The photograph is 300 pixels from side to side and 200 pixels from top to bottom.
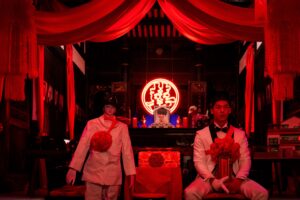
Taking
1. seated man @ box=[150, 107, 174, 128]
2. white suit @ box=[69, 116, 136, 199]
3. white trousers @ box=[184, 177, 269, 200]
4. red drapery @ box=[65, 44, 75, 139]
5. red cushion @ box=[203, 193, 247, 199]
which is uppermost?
red drapery @ box=[65, 44, 75, 139]

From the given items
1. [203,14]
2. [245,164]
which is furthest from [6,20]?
[245,164]

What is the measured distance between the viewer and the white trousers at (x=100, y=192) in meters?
4.72

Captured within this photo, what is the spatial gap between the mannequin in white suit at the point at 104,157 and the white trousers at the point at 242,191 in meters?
0.79

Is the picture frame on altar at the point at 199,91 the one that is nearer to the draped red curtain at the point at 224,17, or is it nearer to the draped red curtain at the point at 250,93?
the draped red curtain at the point at 250,93

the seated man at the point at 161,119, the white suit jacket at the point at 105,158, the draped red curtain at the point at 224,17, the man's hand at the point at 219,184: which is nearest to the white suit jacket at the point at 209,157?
the man's hand at the point at 219,184

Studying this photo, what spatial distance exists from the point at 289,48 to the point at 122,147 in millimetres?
2017

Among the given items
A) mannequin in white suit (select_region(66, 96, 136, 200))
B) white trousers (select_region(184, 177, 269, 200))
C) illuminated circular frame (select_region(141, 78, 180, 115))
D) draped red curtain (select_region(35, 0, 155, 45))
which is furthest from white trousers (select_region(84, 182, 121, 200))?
illuminated circular frame (select_region(141, 78, 180, 115))

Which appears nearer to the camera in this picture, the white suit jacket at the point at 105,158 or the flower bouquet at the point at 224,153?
the flower bouquet at the point at 224,153

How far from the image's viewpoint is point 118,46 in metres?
13.3

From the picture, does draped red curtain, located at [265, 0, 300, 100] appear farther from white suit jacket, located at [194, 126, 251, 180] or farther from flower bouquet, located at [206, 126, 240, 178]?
flower bouquet, located at [206, 126, 240, 178]

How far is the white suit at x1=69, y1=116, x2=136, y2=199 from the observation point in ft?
15.5

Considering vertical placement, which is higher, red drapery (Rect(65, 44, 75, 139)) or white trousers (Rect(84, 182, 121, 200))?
red drapery (Rect(65, 44, 75, 139))

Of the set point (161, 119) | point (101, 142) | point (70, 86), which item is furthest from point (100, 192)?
point (161, 119)

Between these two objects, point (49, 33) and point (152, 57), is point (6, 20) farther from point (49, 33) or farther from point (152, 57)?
point (152, 57)
